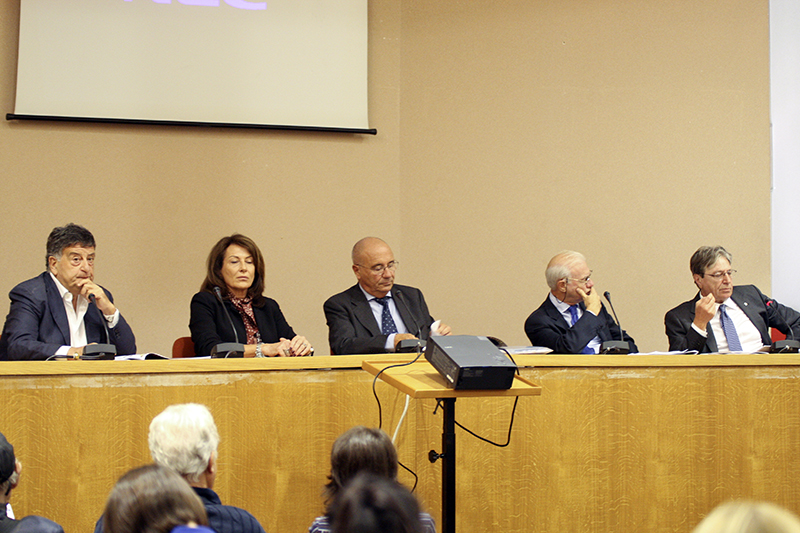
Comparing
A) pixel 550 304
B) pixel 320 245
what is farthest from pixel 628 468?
pixel 320 245

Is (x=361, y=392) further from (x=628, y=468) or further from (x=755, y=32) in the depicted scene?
(x=755, y=32)

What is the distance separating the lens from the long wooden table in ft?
7.52

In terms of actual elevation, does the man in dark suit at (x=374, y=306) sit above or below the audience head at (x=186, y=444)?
above

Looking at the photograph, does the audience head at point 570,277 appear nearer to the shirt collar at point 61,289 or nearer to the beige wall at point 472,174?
the beige wall at point 472,174

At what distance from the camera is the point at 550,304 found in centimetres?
357

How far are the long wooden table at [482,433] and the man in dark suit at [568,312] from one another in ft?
2.30

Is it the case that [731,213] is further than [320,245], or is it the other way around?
[731,213]

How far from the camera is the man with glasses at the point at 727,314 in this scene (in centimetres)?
368

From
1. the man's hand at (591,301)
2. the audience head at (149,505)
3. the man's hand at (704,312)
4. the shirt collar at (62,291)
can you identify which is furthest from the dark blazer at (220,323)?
the audience head at (149,505)

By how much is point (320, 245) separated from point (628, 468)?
2324 mm

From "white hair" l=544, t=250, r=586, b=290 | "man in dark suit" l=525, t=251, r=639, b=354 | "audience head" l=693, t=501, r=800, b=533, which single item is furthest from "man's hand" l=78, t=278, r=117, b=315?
"audience head" l=693, t=501, r=800, b=533

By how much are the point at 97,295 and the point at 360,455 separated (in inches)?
67.5

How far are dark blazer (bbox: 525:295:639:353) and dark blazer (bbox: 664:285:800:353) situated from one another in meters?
0.29

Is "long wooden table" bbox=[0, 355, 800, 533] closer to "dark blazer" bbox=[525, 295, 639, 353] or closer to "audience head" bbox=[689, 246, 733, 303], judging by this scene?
"dark blazer" bbox=[525, 295, 639, 353]
